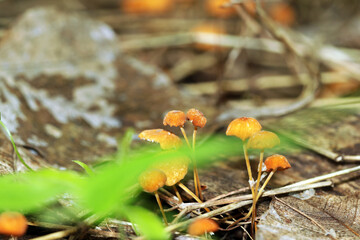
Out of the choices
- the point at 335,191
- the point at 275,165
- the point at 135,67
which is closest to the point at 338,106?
the point at 335,191

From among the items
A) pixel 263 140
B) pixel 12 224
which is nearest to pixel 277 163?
pixel 263 140

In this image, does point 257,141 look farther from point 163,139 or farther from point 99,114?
point 99,114

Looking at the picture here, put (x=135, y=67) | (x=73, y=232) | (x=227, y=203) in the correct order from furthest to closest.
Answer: (x=135, y=67) < (x=227, y=203) < (x=73, y=232)

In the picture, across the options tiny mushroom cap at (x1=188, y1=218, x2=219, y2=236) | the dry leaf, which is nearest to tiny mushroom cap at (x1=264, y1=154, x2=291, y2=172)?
the dry leaf

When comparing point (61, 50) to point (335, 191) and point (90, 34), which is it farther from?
point (335, 191)

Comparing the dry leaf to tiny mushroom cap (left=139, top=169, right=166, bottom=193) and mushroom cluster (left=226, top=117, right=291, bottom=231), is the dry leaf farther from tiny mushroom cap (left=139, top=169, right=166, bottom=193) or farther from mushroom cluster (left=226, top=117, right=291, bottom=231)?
tiny mushroom cap (left=139, top=169, right=166, bottom=193)

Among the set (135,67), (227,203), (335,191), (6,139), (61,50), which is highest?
(61,50)

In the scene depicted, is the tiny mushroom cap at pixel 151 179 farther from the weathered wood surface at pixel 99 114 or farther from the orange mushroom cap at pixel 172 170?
the weathered wood surface at pixel 99 114

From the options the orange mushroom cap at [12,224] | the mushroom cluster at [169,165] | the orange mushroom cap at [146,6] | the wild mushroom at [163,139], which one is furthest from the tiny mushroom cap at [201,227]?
the orange mushroom cap at [146,6]
